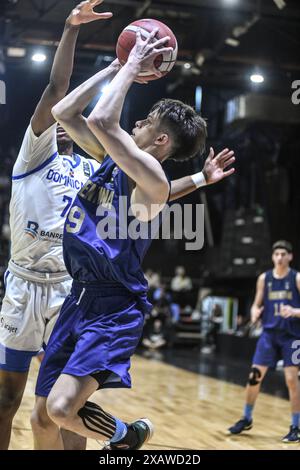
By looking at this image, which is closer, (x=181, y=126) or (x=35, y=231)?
(x=181, y=126)

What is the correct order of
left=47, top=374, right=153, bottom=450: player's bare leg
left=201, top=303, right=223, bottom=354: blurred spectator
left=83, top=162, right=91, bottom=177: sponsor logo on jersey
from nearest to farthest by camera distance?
left=47, top=374, right=153, bottom=450: player's bare leg < left=83, top=162, right=91, bottom=177: sponsor logo on jersey < left=201, top=303, right=223, bottom=354: blurred spectator

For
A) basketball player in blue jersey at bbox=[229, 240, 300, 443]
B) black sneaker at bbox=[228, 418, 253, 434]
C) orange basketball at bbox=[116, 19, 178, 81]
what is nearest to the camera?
orange basketball at bbox=[116, 19, 178, 81]

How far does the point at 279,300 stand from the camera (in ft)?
24.0

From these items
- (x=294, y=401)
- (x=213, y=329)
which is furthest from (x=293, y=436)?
(x=213, y=329)

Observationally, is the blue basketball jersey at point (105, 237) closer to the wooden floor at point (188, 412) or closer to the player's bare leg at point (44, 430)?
the player's bare leg at point (44, 430)

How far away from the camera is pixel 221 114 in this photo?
19000mm

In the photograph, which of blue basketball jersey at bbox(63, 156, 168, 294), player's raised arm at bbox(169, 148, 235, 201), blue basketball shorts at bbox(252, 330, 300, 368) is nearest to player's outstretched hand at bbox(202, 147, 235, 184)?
player's raised arm at bbox(169, 148, 235, 201)

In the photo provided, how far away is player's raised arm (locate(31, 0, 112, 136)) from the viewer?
12.2 feet

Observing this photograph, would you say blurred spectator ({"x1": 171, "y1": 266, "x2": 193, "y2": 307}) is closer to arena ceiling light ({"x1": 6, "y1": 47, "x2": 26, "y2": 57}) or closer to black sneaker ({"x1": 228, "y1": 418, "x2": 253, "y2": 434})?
arena ceiling light ({"x1": 6, "y1": 47, "x2": 26, "y2": 57})

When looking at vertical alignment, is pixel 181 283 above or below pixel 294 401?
above

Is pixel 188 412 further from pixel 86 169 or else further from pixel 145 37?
pixel 145 37

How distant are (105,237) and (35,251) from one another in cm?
82

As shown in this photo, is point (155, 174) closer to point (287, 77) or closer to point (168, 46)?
point (168, 46)

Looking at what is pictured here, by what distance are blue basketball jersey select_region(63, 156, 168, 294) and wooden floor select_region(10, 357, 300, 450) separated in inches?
91.9
